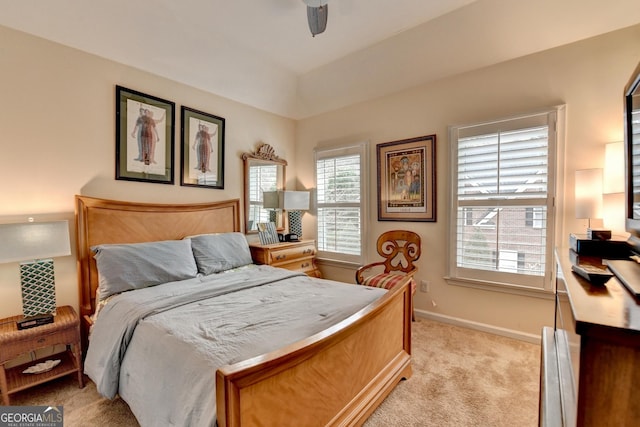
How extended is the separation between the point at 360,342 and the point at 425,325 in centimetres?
182

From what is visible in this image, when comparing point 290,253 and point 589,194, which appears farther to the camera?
point 290,253

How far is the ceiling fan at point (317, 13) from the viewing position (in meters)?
2.09

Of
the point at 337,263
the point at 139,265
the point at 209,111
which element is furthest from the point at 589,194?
the point at 209,111

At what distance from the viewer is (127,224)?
2645 millimetres

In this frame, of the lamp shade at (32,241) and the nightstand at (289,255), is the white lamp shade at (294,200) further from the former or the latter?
the lamp shade at (32,241)

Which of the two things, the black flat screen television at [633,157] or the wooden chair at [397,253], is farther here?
the wooden chair at [397,253]

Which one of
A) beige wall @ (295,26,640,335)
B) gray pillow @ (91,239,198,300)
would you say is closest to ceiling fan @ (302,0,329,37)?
beige wall @ (295,26,640,335)

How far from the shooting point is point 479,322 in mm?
2957

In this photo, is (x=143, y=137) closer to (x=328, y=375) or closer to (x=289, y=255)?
(x=289, y=255)

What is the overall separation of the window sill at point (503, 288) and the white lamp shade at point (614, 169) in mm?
1000

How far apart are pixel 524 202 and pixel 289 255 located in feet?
8.51

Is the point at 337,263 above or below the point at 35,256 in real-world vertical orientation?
below

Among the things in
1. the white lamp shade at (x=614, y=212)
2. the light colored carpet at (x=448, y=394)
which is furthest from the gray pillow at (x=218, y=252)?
the white lamp shade at (x=614, y=212)

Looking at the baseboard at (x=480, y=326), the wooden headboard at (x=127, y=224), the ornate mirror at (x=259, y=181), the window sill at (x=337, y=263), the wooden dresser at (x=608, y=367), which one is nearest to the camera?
the wooden dresser at (x=608, y=367)
